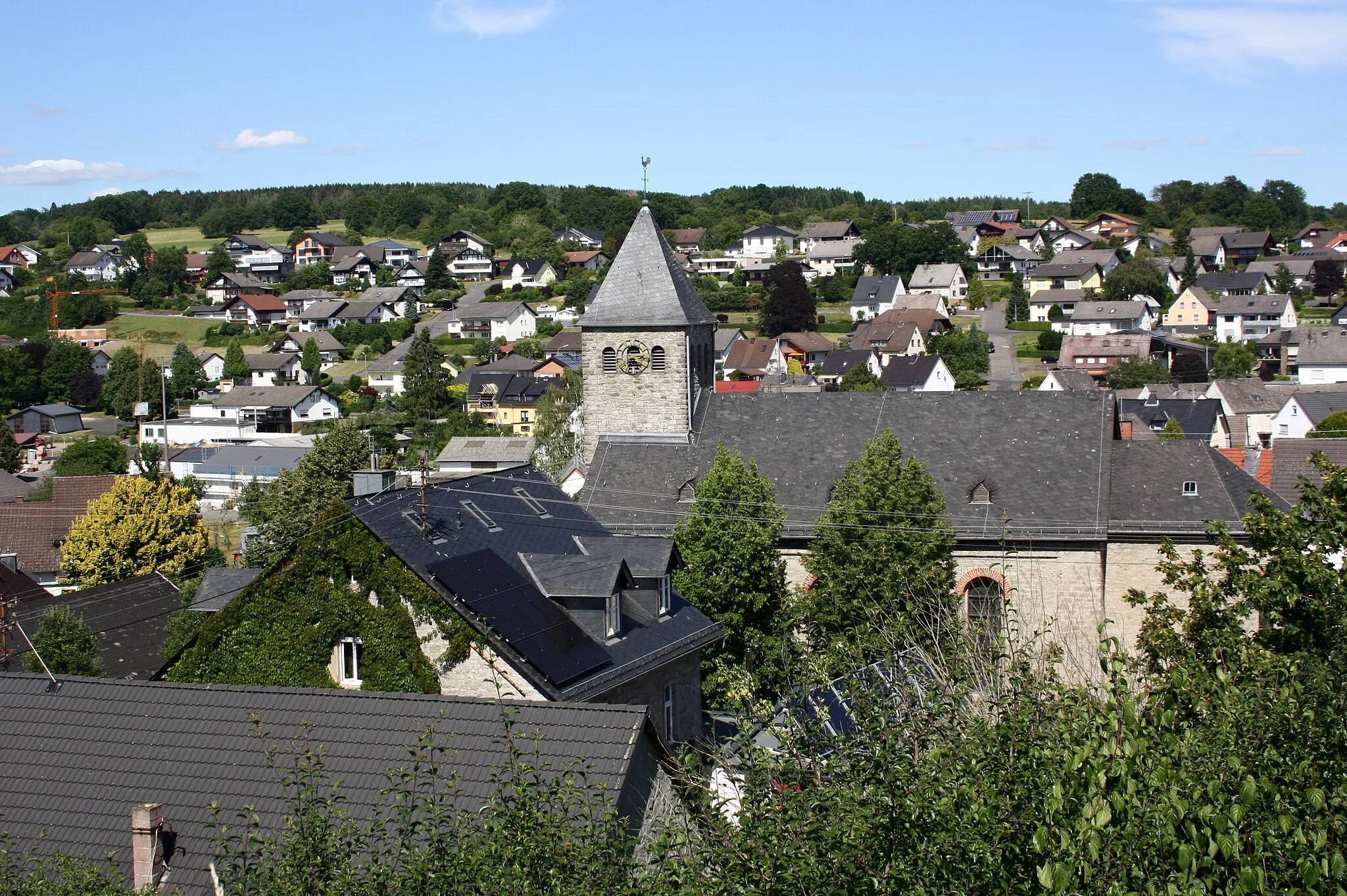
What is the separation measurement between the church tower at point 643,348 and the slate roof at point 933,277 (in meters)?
88.9

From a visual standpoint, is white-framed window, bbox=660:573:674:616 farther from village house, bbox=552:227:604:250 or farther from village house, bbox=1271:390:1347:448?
village house, bbox=552:227:604:250

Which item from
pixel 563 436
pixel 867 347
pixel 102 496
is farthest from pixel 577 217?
pixel 102 496

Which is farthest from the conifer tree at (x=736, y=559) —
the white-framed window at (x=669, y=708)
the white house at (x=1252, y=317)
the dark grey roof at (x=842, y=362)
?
the white house at (x=1252, y=317)

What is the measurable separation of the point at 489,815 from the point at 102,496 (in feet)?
123

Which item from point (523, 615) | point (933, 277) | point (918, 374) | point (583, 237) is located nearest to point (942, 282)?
point (933, 277)

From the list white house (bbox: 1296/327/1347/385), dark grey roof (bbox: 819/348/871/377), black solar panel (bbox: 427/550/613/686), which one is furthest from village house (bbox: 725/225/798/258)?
black solar panel (bbox: 427/550/613/686)

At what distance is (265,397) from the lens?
83562 millimetres

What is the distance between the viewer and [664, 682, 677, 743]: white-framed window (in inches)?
760

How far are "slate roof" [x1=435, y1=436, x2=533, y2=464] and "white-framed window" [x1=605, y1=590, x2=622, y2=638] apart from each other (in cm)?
4792

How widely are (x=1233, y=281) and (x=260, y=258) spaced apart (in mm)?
105002

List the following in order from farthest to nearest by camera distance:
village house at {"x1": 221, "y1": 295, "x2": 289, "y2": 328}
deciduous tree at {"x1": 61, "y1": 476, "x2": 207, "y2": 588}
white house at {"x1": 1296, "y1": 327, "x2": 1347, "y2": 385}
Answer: village house at {"x1": 221, "y1": 295, "x2": 289, "y2": 328} → white house at {"x1": 1296, "y1": 327, "x2": 1347, "y2": 385} → deciduous tree at {"x1": 61, "y1": 476, "x2": 207, "y2": 588}

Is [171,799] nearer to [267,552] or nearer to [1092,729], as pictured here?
[1092,729]

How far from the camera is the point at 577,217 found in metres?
164

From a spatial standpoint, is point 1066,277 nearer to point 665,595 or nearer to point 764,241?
point 764,241
